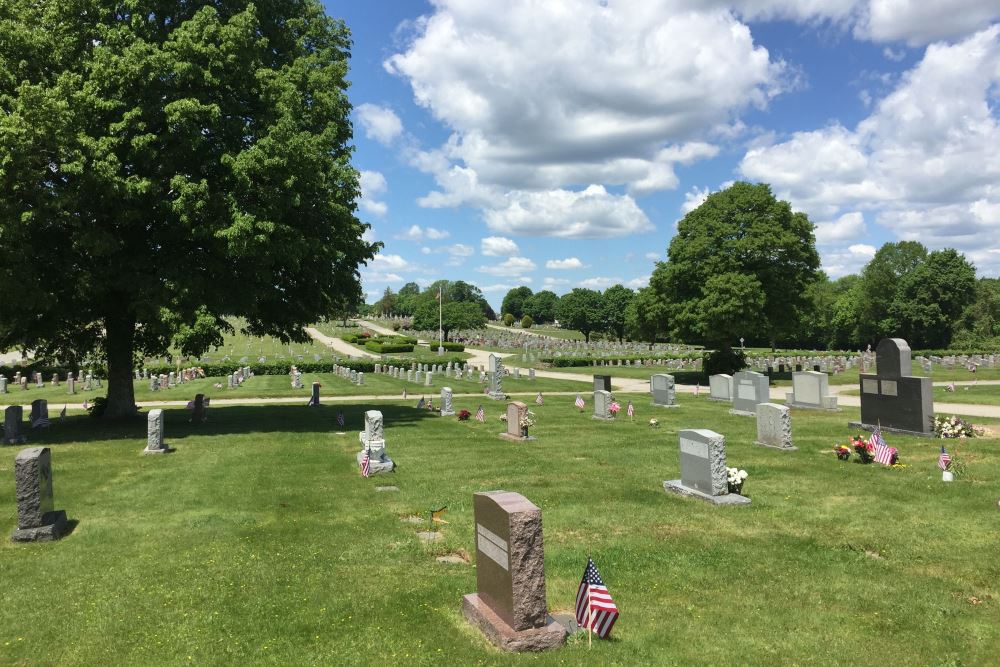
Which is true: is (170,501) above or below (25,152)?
below

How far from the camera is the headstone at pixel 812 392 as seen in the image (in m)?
24.6

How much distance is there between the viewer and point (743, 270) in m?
40.6

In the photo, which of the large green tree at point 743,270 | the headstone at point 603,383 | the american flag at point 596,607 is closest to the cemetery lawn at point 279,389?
the headstone at point 603,383

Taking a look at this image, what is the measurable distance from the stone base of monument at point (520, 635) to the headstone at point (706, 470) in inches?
247

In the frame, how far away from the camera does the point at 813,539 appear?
946 cm

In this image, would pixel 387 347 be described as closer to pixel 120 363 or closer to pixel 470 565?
pixel 120 363

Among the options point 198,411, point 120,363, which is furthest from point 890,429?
point 120,363

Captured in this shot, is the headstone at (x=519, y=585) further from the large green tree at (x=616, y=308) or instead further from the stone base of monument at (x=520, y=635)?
the large green tree at (x=616, y=308)

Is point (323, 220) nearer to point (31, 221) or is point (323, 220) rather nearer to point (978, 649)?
point (31, 221)

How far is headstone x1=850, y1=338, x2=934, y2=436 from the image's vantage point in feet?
58.5

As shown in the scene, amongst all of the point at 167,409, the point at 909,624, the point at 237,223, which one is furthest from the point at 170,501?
the point at 167,409

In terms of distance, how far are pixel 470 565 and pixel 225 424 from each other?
708 inches

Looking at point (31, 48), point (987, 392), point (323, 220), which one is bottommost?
point (987, 392)

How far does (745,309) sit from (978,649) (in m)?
34.3
